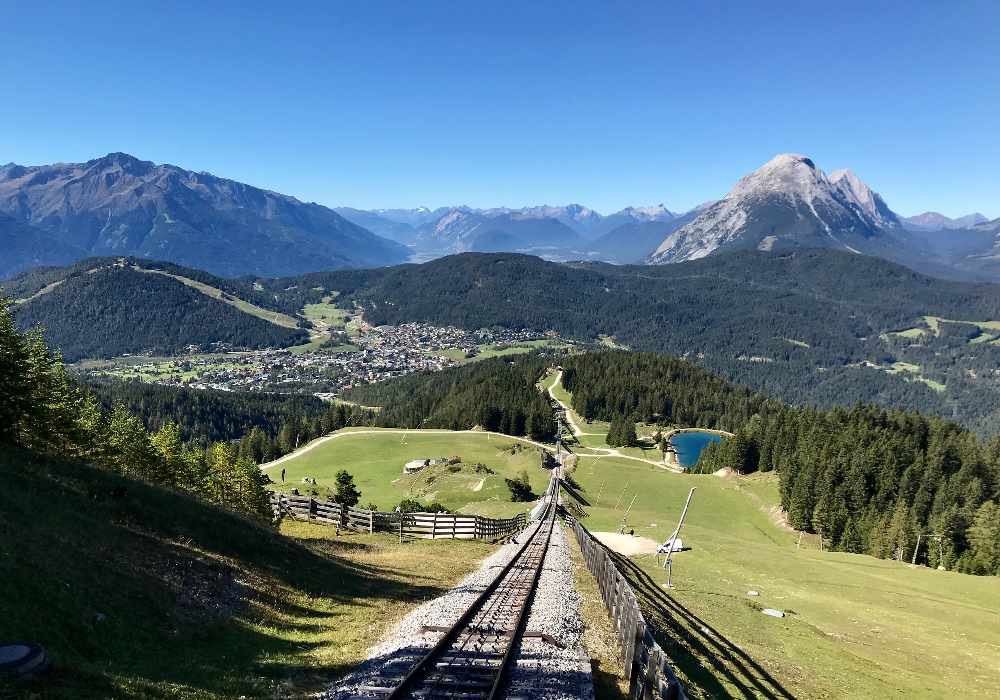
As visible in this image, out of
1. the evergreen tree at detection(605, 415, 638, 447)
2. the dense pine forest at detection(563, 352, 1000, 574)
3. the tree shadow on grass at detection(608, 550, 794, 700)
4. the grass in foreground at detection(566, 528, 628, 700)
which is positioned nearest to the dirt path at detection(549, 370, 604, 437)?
the evergreen tree at detection(605, 415, 638, 447)

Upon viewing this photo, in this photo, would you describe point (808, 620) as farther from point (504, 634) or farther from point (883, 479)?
point (883, 479)

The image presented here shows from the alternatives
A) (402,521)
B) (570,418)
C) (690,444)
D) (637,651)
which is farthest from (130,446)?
(570,418)

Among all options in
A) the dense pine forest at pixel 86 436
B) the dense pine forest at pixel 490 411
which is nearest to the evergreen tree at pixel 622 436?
the dense pine forest at pixel 490 411

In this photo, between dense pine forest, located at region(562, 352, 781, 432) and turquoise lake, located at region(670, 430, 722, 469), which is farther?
dense pine forest, located at region(562, 352, 781, 432)

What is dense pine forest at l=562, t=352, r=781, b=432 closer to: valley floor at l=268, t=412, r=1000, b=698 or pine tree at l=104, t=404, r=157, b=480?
valley floor at l=268, t=412, r=1000, b=698

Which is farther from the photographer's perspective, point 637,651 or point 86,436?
point 86,436

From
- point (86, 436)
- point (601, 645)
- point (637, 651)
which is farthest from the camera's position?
point (86, 436)

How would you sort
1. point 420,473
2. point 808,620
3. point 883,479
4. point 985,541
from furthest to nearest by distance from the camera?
point 420,473, point 883,479, point 985,541, point 808,620

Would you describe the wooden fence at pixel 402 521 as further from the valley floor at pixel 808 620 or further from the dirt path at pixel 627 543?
the valley floor at pixel 808 620

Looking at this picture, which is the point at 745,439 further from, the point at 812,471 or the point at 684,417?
the point at 684,417
